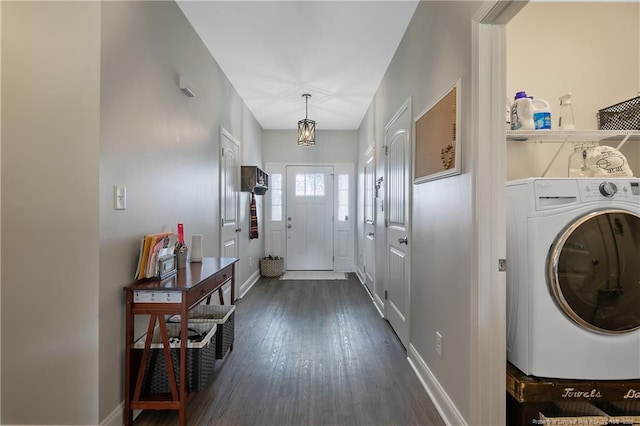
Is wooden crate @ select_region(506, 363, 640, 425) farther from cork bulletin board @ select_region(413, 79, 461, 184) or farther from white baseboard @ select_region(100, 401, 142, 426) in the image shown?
white baseboard @ select_region(100, 401, 142, 426)

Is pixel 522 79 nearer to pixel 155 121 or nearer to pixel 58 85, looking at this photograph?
pixel 155 121

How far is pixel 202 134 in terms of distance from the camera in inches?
112

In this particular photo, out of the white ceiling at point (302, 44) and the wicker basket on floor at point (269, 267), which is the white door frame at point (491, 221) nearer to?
the white ceiling at point (302, 44)

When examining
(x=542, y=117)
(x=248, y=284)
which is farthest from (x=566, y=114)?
(x=248, y=284)

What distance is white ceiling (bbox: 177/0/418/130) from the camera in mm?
2336

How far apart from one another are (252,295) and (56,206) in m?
2.96

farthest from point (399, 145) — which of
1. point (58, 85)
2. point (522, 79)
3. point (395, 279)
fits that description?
point (58, 85)

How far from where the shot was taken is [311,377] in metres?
2.14

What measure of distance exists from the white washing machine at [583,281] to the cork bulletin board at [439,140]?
1.50 feet

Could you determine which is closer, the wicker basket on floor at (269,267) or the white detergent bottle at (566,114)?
the white detergent bottle at (566,114)

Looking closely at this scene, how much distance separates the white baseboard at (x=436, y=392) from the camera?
1.61 m

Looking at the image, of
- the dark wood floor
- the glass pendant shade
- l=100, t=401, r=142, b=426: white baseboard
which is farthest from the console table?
the glass pendant shade

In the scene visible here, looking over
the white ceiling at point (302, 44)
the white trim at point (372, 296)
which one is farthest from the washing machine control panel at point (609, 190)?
the white trim at point (372, 296)

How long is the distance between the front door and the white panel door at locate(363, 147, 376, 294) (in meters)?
1.78
